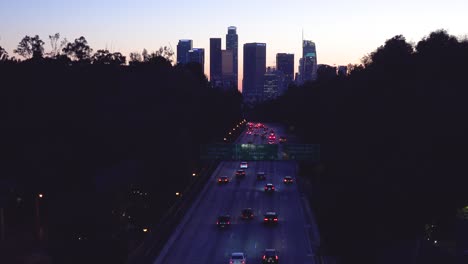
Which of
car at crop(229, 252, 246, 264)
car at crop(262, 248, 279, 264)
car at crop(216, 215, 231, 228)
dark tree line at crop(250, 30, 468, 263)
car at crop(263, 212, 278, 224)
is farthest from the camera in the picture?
car at crop(263, 212, 278, 224)

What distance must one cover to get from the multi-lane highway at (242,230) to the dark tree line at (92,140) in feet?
10.2

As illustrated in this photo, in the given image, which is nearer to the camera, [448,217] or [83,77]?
[448,217]

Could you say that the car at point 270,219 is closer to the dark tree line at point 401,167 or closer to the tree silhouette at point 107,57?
the dark tree line at point 401,167

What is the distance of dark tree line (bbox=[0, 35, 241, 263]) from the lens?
3828 centimetres

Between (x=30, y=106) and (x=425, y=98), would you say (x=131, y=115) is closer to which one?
(x=30, y=106)

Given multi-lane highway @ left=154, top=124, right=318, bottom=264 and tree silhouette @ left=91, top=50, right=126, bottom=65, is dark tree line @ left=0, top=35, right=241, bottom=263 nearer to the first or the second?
multi-lane highway @ left=154, top=124, right=318, bottom=264

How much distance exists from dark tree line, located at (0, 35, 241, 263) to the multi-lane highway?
3.10m

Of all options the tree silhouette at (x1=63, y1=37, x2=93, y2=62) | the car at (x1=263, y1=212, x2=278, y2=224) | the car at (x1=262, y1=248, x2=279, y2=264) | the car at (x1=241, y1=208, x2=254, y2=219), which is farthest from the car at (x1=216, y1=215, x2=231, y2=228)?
the tree silhouette at (x1=63, y1=37, x2=93, y2=62)

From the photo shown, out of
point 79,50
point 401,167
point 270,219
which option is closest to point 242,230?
point 270,219

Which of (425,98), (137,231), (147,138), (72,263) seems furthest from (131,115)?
(72,263)

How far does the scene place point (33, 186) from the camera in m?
43.4

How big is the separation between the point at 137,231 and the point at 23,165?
33.6 feet

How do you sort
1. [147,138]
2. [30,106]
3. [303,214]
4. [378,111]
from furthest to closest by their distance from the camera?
[147,138] < [30,106] < [303,214] < [378,111]

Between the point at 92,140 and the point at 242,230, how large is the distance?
18075 mm
